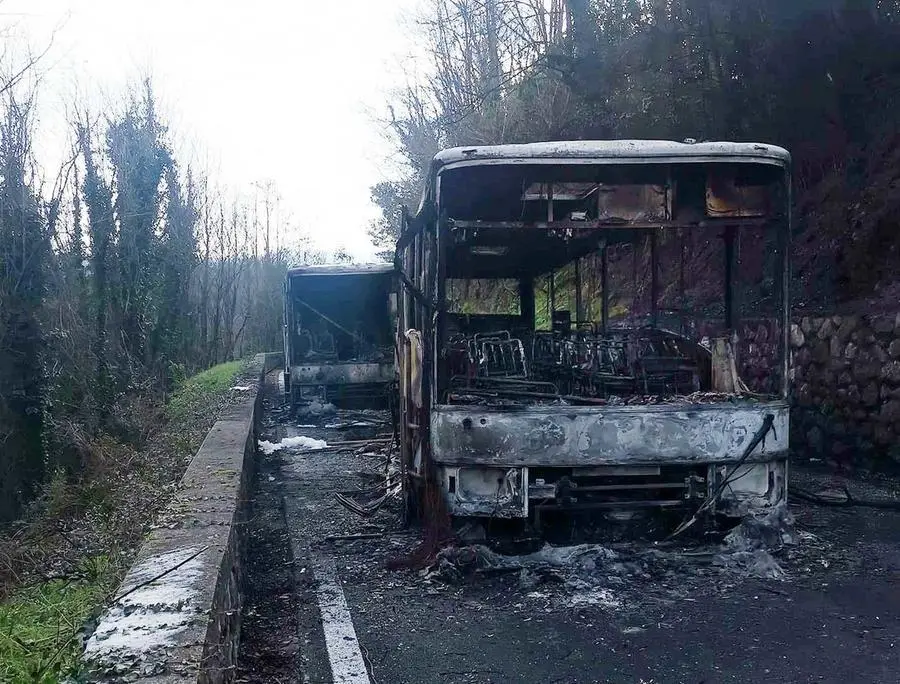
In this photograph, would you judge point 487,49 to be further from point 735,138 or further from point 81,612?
point 81,612

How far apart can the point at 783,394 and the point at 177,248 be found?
2620 centimetres

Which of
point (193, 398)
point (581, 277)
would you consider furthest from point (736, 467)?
point (193, 398)

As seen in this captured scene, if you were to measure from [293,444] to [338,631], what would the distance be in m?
7.50

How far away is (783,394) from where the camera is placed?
6.16m

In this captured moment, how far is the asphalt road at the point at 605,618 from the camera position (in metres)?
4.18

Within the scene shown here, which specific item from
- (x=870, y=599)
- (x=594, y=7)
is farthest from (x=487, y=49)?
(x=870, y=599)

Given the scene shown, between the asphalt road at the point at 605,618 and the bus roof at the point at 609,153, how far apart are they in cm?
274

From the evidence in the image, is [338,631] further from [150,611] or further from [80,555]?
[80,555]

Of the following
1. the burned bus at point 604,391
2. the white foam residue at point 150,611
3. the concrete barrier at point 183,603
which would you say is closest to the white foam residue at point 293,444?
the burned bus at point 604,391

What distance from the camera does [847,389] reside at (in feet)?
31.2

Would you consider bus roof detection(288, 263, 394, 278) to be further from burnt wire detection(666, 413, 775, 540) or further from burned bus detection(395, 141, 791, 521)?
burnt wire detection(666, 413, 775, 540)

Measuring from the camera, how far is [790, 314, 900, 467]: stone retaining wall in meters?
8.88

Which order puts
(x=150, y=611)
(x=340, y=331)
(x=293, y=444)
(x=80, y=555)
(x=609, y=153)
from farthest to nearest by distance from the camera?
(x=340, y=331), (x=293, y=444), (x=80, y=555), (x=609, y=153), (x=150, y=611)

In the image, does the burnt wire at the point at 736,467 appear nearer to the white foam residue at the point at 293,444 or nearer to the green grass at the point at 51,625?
the green grass at the point at 51,625
